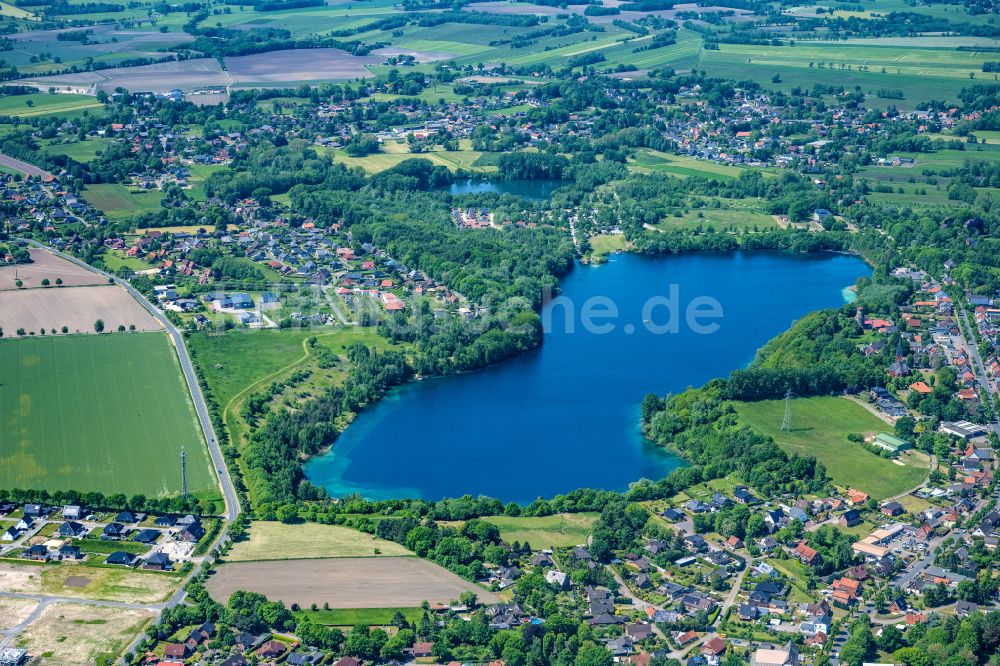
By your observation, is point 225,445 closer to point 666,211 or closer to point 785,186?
point 666,211

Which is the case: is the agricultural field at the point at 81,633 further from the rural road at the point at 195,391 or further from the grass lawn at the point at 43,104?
the grass lawn at the point at 43,104

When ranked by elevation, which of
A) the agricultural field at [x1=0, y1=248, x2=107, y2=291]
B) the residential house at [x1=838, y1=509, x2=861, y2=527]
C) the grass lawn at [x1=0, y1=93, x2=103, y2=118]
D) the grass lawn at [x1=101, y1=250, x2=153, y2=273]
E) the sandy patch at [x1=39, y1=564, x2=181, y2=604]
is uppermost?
the grass lawn at [x1=0, y1=93, x2=103, y2=118]

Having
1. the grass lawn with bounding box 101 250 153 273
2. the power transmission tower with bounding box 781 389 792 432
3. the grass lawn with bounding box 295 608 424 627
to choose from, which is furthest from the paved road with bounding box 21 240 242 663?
the power transmission tower with bounding box 781 389 792 432

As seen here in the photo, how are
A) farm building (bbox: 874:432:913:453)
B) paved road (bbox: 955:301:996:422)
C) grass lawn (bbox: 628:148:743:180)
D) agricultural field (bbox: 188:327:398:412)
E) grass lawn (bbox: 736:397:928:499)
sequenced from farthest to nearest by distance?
grass lawn (bbox: 628:148:743:180), agricultural field (bbox: 188:327:398:412), paved road (bbox: 955:301:996:422), farm building (bbox: 874:432:913:453), grass lawn (bbox: 736:397:928:499)

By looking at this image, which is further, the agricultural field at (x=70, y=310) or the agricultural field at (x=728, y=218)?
the agricultural field at (x=728, y=218)

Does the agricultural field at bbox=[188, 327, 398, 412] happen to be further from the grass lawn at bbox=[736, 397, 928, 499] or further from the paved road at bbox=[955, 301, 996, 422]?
the paved road at bbox=[955, 301, 996, 422]

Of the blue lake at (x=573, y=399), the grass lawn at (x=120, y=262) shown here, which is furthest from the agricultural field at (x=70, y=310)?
the blue lake at (x=573, y=399)

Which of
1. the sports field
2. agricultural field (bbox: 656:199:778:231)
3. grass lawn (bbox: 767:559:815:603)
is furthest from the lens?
agricultural field (bbox: 656:199:778:231)

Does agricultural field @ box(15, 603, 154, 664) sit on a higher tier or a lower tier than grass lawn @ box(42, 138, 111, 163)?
lower
